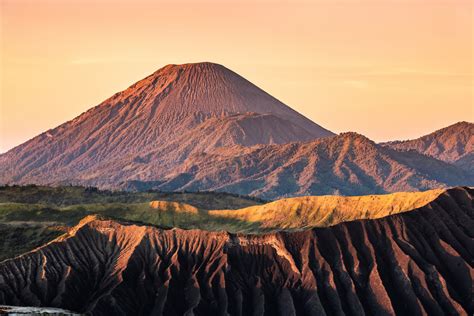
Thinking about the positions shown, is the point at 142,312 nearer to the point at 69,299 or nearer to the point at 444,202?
the point at 69,299

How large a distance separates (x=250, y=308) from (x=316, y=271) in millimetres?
12525

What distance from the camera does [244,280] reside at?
147 meters

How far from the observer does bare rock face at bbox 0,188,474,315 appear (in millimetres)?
139375

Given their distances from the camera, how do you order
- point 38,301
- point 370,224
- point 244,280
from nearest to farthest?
point 38,301, point 244,280, point 370,224

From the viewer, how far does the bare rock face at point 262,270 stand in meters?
139

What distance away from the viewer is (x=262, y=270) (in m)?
149

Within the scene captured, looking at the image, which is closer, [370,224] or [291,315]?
[291,315]

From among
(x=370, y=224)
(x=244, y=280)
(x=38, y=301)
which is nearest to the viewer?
(x=38, y=301)

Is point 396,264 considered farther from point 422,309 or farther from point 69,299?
point 69,299

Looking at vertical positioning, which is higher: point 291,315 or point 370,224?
point 370,224

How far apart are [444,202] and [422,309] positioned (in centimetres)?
2821

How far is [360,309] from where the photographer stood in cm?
13900

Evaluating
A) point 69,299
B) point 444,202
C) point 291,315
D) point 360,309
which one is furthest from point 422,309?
point 69,299

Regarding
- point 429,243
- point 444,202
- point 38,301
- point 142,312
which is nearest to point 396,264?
point 429,243
